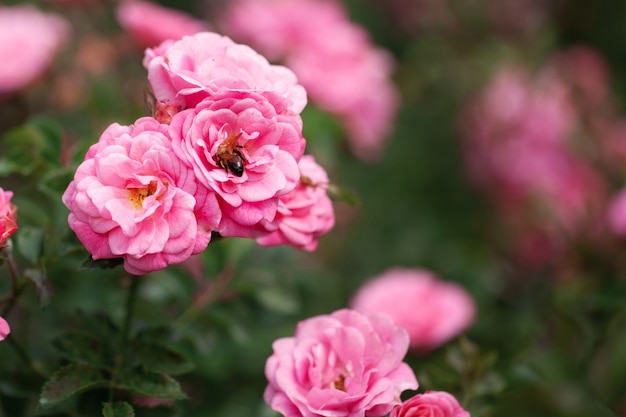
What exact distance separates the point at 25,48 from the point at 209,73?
0.81m

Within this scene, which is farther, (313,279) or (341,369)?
(313,279)

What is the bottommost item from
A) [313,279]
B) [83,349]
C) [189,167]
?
[313,279]

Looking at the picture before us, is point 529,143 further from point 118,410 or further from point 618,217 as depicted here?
point 118,410

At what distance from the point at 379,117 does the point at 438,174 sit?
0.63 metres

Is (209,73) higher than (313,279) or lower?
higher

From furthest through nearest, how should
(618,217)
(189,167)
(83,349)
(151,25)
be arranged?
(618,217) < (151,25) < (83,349) < (189,167)

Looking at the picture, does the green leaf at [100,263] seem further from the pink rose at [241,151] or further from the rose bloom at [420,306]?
the rose bloom at [420,306]

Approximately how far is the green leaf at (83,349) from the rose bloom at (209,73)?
0.25 metres

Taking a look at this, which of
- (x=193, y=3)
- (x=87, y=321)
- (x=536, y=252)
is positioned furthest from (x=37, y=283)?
(x=193, y=3)

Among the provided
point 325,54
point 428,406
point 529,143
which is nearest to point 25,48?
point 325,54

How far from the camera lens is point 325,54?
1538 millimetres

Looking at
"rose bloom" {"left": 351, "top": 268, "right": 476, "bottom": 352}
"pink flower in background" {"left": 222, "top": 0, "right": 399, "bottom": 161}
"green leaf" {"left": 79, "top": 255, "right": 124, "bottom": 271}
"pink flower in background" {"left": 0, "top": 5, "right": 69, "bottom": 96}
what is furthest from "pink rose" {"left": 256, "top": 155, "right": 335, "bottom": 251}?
"pink flower in background" {"left": 0, "top": 5, "right": 69, "bottom": 96}

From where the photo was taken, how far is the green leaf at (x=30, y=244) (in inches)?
31.2

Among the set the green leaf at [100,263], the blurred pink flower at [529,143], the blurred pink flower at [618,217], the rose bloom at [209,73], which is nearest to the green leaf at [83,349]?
the green leaf at [100,263]
